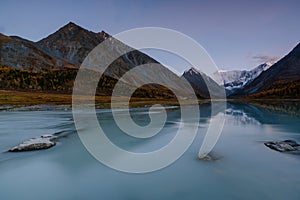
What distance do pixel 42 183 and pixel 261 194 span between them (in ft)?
31.8

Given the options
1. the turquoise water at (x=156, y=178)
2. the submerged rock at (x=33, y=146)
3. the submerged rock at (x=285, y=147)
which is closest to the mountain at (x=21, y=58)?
the submerged rock at (x=33, y=146)

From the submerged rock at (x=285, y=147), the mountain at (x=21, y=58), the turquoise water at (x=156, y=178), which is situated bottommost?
the turquoise water at (x=156, y=178)

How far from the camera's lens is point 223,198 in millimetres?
9125

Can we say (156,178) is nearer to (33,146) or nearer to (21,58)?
(33,146)

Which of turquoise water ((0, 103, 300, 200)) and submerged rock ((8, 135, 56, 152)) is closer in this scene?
turquoise water ((0, 103, 300, 200))

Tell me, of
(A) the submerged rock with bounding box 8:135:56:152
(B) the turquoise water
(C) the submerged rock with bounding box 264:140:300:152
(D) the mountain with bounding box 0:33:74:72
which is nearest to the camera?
(B) the turquoise water

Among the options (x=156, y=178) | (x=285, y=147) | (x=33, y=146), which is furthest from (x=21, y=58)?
(x=285, y=147)

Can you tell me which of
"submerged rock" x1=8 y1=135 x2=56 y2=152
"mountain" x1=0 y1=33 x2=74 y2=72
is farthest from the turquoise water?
"mountain" x1=0 y1=33 x2=74 y2=72

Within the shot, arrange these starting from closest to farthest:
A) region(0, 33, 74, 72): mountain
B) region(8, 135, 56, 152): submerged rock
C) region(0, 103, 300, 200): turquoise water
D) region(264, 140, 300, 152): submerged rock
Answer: region(0, 103, 300, 200): turquoise water
region(264, 140, 300, 152): submerged rock
region(8, 135, 56, 152): submerged rock
region(0, 33, 74, 72): mountain

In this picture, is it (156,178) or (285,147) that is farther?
(285,147)

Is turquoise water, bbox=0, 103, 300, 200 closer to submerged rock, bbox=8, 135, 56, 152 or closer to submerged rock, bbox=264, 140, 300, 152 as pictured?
submerged rock, bbox=8, 135, 56, 152

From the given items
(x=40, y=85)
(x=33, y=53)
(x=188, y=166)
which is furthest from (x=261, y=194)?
(x=33, y=53)

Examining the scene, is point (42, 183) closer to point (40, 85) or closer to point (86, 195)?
point (86, 195)

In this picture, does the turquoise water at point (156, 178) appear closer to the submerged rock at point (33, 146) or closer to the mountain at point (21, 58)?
the submerged rock at point (33, 146)
